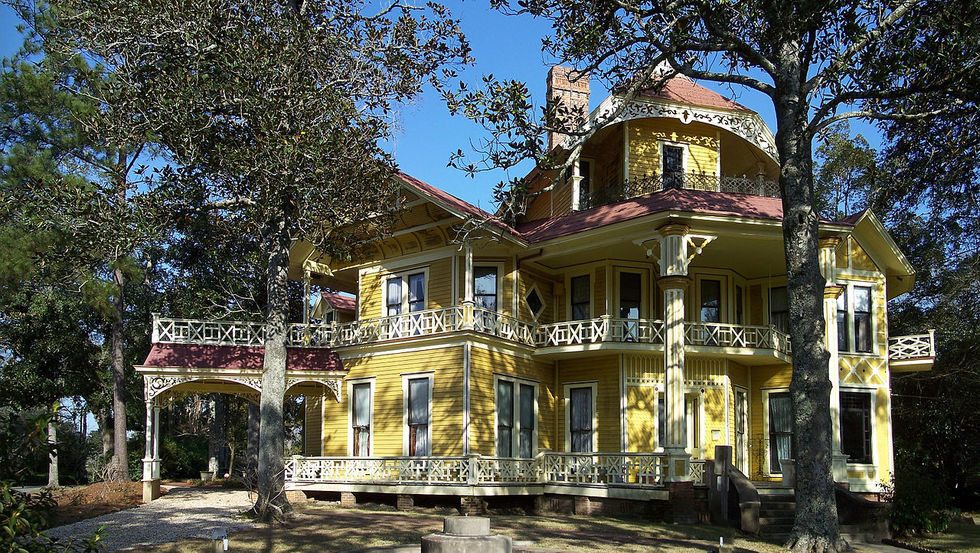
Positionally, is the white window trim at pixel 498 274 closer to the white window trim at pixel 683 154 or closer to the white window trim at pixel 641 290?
the white window trim at pixel 641 290

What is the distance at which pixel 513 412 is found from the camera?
2362 centimetres

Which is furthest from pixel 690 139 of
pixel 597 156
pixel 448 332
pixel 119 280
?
pixel 119 280

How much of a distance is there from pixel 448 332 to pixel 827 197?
23963 millimetres

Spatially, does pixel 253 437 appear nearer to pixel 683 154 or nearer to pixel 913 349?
pixel 683 154

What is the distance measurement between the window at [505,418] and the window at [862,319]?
9685mm

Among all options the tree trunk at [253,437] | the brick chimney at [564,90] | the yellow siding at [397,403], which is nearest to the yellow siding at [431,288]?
the yellow siding at [397,403]

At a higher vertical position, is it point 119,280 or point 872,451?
point 119,280

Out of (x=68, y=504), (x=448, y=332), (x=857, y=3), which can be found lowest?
(x=68, y=504)

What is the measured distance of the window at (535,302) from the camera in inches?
985

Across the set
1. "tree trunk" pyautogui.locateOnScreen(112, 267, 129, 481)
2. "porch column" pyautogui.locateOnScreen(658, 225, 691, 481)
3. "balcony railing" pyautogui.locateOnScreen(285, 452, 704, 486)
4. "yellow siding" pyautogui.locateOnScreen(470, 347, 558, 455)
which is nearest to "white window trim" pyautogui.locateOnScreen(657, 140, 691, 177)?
"porch column" pyautogui.locateOnScreen(658, 225, 691, 481)

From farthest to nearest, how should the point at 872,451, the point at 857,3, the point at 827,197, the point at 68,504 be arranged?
the point at 827,197 → the point at 872,451 → the point at 68,504 → the point at 857,3

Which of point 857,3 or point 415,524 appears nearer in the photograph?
point 857,3

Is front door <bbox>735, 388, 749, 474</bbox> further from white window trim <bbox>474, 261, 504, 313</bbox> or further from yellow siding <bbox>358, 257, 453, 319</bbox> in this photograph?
yellow siding <bbox>358, 257, 453, 319</bbox>

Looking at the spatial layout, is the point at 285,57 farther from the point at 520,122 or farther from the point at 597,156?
the point at 597,156
